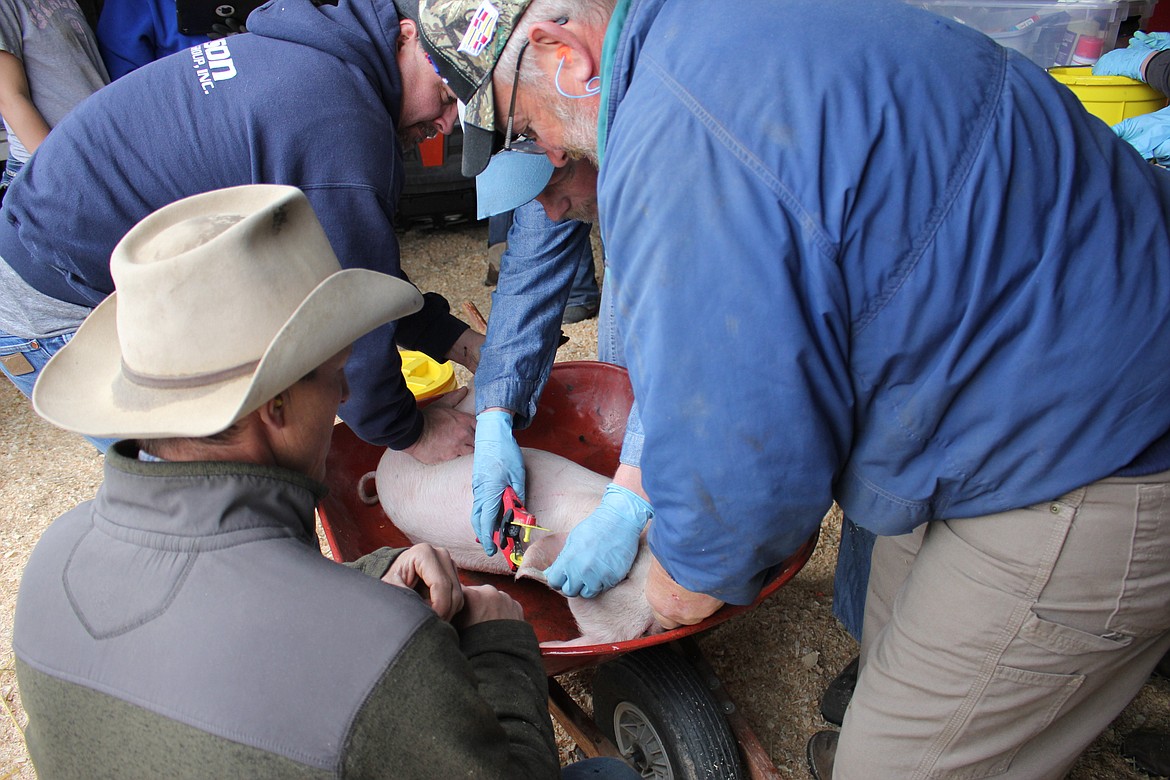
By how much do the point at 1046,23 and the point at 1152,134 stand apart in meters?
1.25

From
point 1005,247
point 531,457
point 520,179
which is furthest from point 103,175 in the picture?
point 1005,247

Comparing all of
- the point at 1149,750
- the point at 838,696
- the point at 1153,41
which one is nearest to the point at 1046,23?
the point at 1153,41

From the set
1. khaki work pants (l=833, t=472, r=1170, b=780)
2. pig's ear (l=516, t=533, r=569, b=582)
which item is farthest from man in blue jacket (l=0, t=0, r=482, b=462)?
khaki work pants (l=833, t=472, r=1170, b=780)

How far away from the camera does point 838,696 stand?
2.55 metres

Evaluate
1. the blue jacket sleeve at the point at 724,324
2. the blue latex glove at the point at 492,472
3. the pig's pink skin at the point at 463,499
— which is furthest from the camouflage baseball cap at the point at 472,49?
the pig's pink skin at the point at 463,499

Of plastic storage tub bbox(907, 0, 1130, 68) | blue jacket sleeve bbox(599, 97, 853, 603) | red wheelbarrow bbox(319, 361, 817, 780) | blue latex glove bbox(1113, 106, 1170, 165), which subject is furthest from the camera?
plastic storage tub bbox(907, 0, 1130, 68)

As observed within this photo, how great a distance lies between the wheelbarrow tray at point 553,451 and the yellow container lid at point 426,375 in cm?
52

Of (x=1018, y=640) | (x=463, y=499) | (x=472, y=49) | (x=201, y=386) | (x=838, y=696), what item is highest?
(x=472, y=49)

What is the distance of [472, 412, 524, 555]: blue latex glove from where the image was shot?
7.59ft

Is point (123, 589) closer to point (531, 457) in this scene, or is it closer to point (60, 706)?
point (60, 706)

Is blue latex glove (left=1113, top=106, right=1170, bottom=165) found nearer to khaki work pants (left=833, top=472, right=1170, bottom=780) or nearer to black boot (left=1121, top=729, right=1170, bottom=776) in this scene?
black boot (left=1121, top=729, right=1170, bottom=776)

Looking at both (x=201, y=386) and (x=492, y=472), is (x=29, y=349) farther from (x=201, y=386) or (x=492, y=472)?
(x=201, y=386)

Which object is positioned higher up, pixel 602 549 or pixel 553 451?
pixel 602 549

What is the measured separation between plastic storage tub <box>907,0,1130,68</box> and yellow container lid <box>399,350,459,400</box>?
9.54 feet
